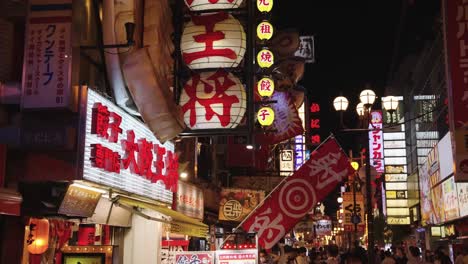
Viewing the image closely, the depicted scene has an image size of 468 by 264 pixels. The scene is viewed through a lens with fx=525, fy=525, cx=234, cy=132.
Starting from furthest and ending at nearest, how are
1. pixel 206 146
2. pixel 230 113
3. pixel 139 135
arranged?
pixel 206 146, pixel 230 113, pixel 139 135

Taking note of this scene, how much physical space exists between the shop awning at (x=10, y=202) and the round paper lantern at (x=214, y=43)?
19.8 ft

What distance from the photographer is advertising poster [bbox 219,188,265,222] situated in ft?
86.9

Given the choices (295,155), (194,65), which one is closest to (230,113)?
(194,65)

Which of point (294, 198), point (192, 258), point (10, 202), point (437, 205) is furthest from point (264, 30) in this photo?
point (437, 205)

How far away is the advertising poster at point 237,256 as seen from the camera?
1386 centimetres

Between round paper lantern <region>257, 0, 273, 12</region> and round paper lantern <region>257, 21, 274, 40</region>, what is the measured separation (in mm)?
1500

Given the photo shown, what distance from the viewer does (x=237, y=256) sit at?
13961mm

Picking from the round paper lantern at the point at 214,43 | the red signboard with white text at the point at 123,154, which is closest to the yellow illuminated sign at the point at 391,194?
the red signboard with white text at the point at 123,154

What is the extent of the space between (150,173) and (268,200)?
2971 mm

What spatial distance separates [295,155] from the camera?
4459 centimetres

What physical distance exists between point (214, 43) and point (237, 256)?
563 centimetres

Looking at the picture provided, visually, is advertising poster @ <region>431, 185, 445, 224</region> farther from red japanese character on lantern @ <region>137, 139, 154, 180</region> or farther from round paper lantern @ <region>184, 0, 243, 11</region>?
red japanese character on lantern @ <region>137, 139, 154, 180</region>

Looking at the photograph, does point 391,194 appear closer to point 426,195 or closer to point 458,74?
point 426,195

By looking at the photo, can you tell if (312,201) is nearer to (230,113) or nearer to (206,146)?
(230,113)
